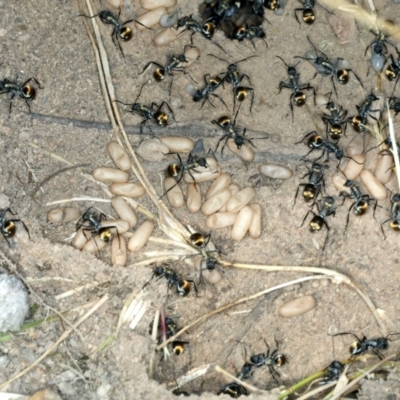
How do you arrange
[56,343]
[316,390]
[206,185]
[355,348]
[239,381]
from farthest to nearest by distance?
1. [206,185]
2. [355,348]
3. [239,381]
4. [316,390]
5. [56,343]

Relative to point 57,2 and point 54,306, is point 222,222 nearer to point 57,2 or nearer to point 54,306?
point 54,306

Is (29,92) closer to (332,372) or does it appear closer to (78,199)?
(78,199)

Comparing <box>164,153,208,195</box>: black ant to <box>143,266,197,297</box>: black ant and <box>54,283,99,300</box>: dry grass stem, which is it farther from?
<box>54,283,99,300</box>: dry grass stem

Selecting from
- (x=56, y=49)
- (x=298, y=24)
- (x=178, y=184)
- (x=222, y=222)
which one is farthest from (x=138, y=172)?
(x=298, y=24)

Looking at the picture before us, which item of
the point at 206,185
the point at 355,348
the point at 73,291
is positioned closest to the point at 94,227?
the point at 73,291

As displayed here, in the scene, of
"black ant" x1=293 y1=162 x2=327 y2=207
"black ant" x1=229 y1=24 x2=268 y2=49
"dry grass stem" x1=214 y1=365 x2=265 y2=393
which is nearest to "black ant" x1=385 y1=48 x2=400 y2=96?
"black ant" x1=293 y1=162 x2=327 y2=207

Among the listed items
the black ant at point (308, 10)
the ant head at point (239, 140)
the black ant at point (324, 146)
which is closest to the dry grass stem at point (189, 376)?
the ant head at point (239, 140)
